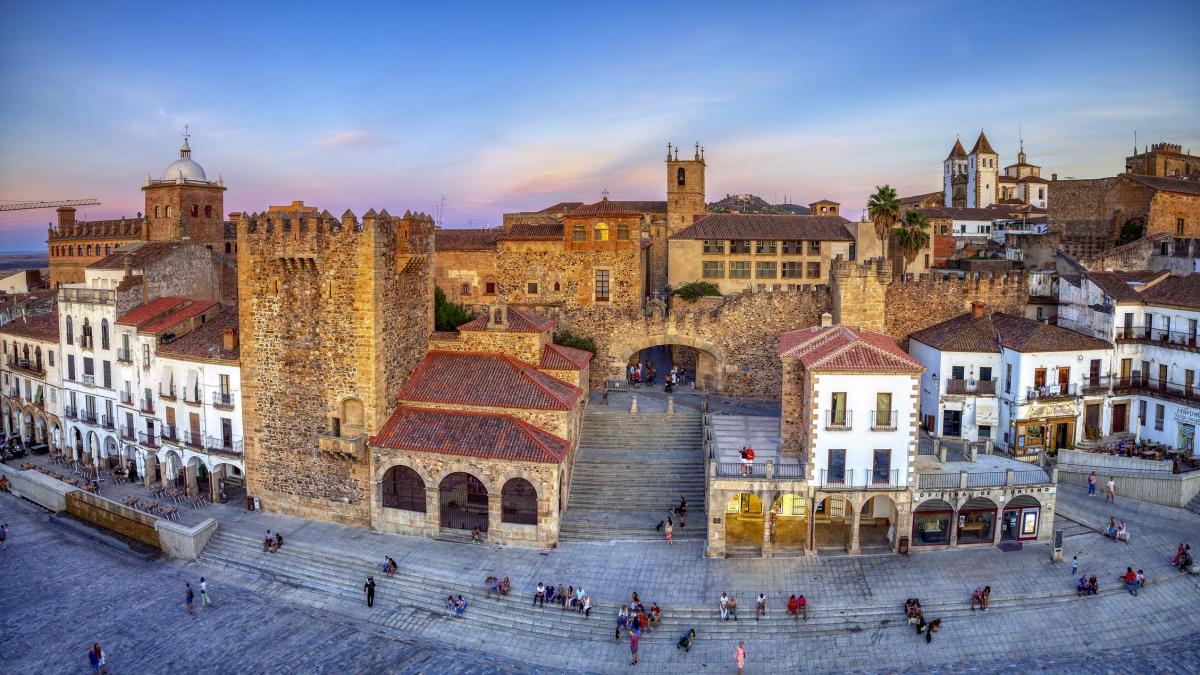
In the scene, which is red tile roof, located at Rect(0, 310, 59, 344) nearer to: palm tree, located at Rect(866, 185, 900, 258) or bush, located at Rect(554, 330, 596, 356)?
bush, located at Rect(554, 330, 596, 356)

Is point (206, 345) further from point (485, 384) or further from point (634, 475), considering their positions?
point (634, 475)

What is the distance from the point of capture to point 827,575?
2636 cm

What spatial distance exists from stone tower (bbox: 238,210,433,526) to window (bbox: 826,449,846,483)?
17095 mm

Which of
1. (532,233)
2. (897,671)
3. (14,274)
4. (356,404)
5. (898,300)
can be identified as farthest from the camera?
(14,274)

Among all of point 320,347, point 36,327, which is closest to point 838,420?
point 320,347

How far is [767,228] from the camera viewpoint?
5188 centimetres

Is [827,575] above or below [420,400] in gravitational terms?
below

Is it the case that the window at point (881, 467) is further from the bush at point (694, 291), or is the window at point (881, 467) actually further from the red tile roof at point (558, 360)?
the bush at point (694, 291)

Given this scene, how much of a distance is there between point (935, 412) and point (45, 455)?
48030 mm

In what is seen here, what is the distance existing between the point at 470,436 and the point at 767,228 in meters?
29.6

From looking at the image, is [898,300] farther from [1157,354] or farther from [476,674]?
[476,674]

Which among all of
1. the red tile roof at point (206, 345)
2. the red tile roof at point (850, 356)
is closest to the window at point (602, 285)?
the red tile roof at point (850, 356)

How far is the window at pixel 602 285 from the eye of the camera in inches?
1834

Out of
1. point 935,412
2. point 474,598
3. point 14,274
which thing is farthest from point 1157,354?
point 14,274
